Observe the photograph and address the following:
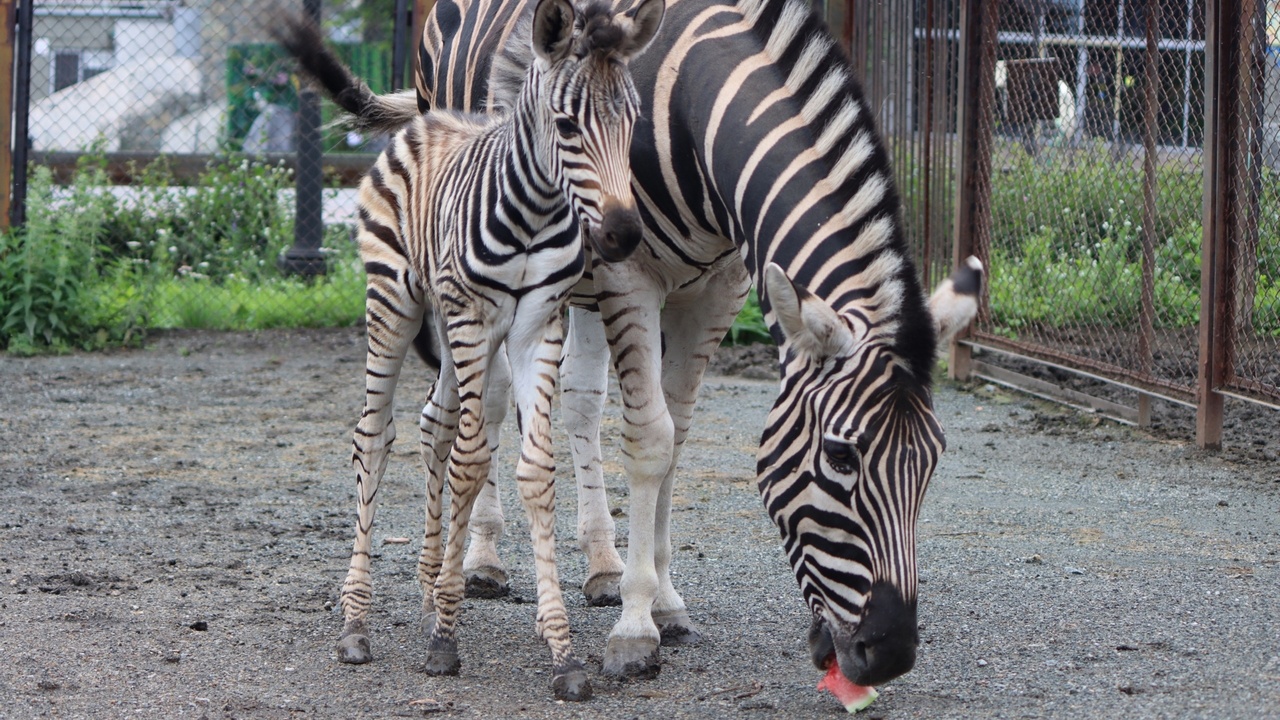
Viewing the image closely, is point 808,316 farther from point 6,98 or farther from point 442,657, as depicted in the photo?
point 6,98

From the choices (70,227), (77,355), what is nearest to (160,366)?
(77,355)

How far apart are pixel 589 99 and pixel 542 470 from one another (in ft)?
3.41

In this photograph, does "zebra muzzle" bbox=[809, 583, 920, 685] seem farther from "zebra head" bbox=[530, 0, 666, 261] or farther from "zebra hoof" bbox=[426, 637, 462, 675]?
"zebra hoof" bbox=[426, 637, 462, 675]

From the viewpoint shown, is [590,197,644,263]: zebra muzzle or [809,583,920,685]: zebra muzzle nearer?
[809,583,920,685]: zebra muzzle

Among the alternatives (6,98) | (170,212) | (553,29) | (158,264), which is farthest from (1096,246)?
(6,98)

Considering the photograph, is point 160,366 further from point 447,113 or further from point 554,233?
point 554,233

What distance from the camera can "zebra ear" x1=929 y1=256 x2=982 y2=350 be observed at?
11.3 feet

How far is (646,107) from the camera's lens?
430 centimetres

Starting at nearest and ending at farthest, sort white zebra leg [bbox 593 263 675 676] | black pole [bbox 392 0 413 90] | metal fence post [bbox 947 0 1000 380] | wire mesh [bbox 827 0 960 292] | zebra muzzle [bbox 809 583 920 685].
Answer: zebra muzzle [bbox 809 583 920 685] → white zebra leg [bbox 593 263 675 676] → metal fence post [bbox 947 0 1000 380] → wire mesh [bbox 827 0 960 292] → black pole [bbox 392 0 413 90]

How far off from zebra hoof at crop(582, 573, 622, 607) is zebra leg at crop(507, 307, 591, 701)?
901mm

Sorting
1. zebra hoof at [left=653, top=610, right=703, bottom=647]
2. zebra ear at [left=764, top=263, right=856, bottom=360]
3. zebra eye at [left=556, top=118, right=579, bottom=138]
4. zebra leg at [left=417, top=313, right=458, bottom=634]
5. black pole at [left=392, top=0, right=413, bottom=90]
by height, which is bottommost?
zebra hoof at [left=653, top=610, right=703, bottom=647]

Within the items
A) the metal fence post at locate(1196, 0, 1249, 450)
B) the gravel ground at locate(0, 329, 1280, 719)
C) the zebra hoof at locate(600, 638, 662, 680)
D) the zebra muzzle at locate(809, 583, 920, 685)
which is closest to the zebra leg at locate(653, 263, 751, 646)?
the gravel ground at locate(0, 329, 1280, 719)

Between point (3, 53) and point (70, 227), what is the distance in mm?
1354

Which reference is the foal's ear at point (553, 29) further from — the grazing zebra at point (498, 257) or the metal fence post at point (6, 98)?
the metal fence post at point (6, 98)
